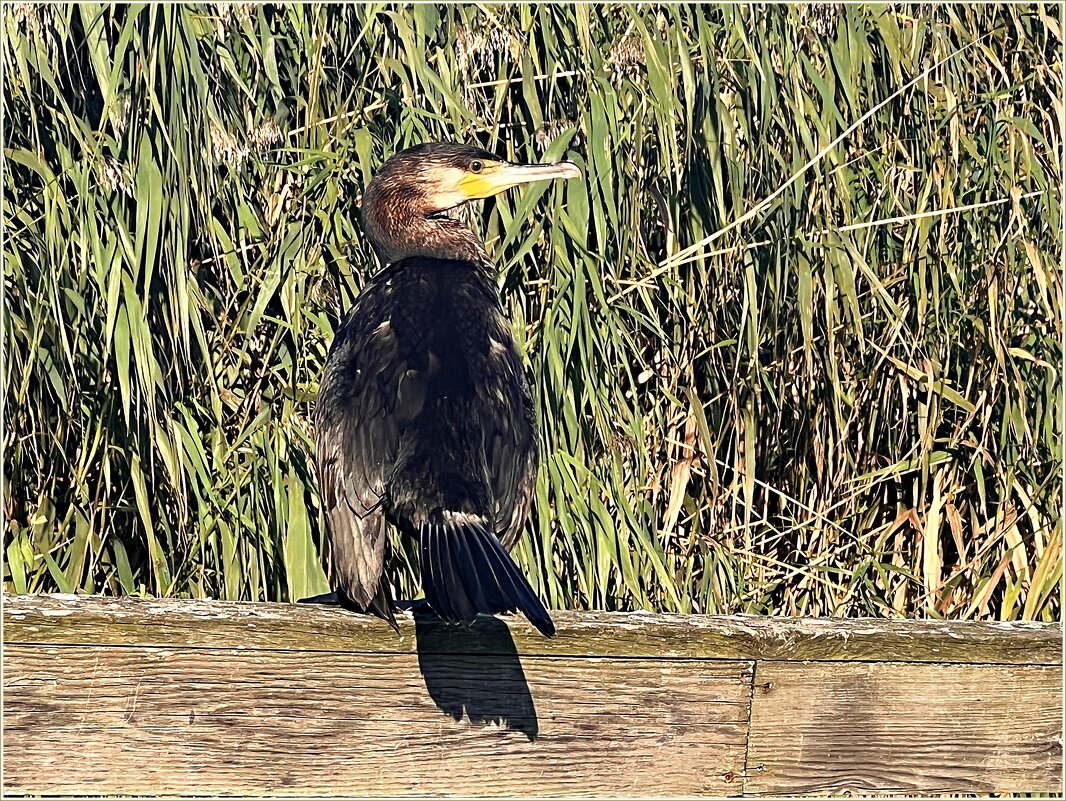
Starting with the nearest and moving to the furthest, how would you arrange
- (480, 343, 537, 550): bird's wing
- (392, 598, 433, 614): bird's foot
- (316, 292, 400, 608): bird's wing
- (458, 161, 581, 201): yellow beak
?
(392, 598, 433, 614): bird's foot
(316, 292, 400, 608): bird's wing
(480, 343, 537, 550): bird's wing
(458, 161, 581, 201): yellow beak

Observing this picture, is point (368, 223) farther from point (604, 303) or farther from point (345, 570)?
point (345, 570)

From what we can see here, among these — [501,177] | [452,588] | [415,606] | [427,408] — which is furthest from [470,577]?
[501,177]

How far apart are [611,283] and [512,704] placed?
4.58 feet

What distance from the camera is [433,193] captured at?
2.57 m

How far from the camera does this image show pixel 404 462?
85.7 inches

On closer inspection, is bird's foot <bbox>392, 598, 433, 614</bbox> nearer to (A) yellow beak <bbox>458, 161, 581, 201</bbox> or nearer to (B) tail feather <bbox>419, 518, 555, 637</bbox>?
(B) tail feather <bbox>419, 518, 555, 637</bbox>

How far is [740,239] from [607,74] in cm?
45

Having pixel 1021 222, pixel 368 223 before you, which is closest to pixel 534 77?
pixel 368 223

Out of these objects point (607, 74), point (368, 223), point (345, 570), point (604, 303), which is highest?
point (607, 74)

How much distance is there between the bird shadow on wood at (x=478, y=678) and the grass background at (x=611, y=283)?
103 centimetres

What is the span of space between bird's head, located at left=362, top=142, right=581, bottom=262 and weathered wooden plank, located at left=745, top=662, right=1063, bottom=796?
1096mm

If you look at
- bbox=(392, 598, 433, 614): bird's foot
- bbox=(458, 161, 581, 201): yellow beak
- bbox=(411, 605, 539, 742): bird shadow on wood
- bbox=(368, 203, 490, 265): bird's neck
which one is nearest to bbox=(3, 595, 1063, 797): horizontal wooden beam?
bbox=(411, 605, 539, 742): bird shadow on wood

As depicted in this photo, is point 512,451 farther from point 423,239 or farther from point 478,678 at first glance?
point 478,678

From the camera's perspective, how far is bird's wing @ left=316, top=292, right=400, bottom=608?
2.13m
